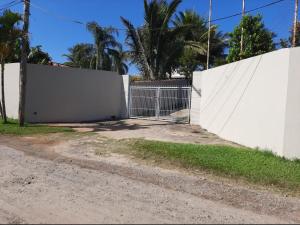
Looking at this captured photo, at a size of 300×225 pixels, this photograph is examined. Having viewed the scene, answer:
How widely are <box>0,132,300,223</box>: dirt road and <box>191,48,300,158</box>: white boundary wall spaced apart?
9.29 ft

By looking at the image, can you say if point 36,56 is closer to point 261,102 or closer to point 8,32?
point 8,32

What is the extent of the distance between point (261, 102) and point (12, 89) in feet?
36.4

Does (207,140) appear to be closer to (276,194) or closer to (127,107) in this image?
(276,194)

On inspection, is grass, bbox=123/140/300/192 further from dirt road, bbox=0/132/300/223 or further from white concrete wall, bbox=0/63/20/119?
white concrete wall, bbox=0/63/20/119

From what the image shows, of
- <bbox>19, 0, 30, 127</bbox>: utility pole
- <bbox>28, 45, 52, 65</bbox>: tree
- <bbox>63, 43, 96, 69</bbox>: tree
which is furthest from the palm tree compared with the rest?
<bbox>19, 0, 30, 127</bbox>: utility pole

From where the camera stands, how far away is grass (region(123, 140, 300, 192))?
672 centimetres

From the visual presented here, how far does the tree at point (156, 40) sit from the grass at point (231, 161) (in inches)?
462

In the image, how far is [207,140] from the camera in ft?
37.6

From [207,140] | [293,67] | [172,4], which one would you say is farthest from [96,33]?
[293,67]

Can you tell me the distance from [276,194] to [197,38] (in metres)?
20.9

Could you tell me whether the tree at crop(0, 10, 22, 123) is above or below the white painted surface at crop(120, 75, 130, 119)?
above

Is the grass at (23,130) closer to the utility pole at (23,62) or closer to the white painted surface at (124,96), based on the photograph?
the utility pole at (23,62)

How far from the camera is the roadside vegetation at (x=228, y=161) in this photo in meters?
6.71

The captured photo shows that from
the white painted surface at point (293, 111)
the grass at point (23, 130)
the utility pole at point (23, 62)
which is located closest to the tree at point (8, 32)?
the utility pole at point (23, 62)
